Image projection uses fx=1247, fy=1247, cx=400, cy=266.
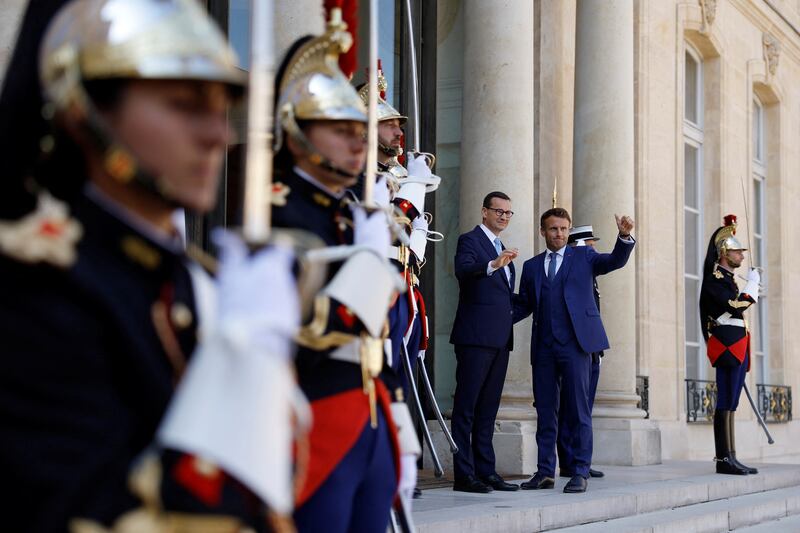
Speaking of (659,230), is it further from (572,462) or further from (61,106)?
(61,106)

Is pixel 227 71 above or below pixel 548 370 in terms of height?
above

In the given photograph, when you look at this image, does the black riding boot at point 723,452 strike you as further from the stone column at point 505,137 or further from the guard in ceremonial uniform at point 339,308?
the guard in ceremonial uniform at point 339,308

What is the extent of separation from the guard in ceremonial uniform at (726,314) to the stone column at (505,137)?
150 centimetres

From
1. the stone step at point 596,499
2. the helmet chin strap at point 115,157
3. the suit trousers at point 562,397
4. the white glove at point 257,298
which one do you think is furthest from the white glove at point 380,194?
the suit trousers at point 562,397

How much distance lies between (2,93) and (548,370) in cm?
647

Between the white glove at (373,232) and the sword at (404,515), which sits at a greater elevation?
the white glove at (373,232)

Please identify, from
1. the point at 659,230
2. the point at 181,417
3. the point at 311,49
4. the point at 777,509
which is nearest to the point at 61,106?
the point at 181,417

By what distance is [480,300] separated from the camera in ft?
25.0

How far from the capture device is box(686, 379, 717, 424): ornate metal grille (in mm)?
13664

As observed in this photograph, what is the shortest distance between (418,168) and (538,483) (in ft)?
9.17

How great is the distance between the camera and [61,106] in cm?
171

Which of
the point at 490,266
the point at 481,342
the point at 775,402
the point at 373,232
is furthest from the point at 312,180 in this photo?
the point at 775,402

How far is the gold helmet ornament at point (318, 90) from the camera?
9.82 feet

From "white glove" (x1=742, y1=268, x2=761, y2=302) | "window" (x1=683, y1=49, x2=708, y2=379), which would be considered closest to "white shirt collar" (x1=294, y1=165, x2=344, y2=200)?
"white glove" (x1=742, y1=268, x2=761, y2=302)
